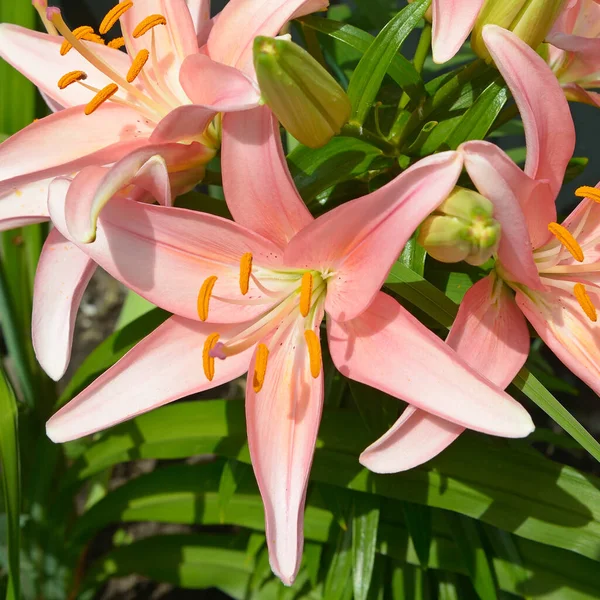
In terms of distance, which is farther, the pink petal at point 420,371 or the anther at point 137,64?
the anther at point 137,64

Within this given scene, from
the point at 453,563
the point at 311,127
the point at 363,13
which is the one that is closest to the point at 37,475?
the point at 453,563

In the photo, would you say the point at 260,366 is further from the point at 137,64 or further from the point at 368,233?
the point at 137,64

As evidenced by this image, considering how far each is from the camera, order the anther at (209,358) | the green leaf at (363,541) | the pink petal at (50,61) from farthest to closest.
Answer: the green leaf at (363,541), the pink petal at (50,61), the anther at (209,358)

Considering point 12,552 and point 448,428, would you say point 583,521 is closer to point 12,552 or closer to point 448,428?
point 448,428

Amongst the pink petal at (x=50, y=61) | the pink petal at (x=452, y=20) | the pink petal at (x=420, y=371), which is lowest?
the pink petal at (x=420, y=371)

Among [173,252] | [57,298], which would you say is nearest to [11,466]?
[57,298]

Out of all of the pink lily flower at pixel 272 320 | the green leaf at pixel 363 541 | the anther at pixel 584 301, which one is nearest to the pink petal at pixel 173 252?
the pink lily flower at pixel 272 320

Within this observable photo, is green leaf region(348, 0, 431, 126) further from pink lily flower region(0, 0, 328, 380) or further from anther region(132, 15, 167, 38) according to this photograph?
anther region(132, 15, 167, 38)

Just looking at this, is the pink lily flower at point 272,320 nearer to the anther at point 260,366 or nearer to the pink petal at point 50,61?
the anther at point 260,366

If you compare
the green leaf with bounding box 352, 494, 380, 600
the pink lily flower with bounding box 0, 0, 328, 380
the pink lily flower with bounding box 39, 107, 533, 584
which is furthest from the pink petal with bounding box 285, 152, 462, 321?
the green leaf with bounding box 352, 494, 380, 600
